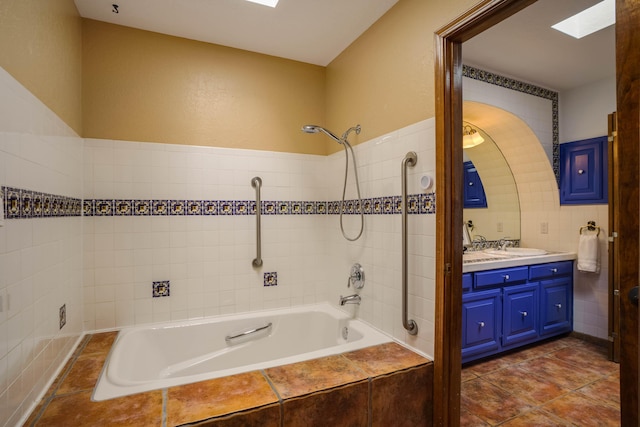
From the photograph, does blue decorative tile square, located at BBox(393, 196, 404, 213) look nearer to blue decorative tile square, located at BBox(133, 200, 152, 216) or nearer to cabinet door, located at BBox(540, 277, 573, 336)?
blue decorative tile square, located at BBox(133, 200, 152, 216)

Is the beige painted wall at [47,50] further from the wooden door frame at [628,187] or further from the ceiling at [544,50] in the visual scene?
the ceiling at [544,50]

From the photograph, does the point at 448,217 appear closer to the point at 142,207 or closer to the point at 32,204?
the point at 32,204

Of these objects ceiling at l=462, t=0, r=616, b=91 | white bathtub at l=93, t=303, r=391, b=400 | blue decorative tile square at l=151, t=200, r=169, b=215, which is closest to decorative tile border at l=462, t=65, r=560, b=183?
ceiling at l=462, t=0, r=616, b=91

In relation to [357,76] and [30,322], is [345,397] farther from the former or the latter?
[357,76]

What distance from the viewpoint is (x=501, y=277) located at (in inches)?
105

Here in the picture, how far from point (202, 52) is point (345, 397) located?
7.65 ft

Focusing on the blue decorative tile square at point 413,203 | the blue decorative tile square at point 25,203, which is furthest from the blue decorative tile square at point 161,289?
the blue decorative tile square at point 413,203

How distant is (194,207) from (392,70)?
5.18 ft

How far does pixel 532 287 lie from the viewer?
288 centimetres

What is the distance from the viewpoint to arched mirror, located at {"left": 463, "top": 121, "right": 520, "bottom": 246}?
347 cm

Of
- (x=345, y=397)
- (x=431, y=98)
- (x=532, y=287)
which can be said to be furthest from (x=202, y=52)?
(x=532, y=287)

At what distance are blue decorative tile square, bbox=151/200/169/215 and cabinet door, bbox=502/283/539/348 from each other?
8.93 feet

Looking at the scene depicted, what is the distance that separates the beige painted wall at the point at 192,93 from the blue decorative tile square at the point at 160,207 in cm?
42

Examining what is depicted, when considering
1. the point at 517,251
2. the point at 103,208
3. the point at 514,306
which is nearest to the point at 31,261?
the point at 103,208
